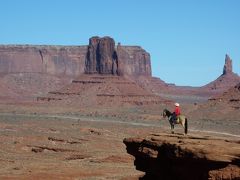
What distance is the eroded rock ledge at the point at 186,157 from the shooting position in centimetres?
1639

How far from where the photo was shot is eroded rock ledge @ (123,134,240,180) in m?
16.4

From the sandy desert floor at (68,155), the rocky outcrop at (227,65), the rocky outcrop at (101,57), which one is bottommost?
the sandy desert floor at (68,155)

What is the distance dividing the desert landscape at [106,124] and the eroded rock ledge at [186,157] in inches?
1.1

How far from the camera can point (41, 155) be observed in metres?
38.1

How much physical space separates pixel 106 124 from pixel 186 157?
57.0 m

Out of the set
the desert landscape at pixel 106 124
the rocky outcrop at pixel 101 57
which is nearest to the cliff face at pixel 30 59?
the desert landscape at pixel 106 124

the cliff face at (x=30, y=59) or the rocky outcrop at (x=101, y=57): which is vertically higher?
the cliff face at (x=30, y=59)

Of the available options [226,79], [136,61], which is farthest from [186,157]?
[136,61]

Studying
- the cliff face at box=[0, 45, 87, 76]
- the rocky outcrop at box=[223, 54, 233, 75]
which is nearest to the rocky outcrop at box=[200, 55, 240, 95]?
the rocky outcrop at box=[223, 54, 233, 75]

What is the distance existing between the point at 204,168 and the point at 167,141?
1.95 metres

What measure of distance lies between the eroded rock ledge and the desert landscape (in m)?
0.03

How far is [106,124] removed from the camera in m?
74.0

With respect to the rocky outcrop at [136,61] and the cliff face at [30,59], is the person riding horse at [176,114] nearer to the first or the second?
the rocky outcrop at [136,61]

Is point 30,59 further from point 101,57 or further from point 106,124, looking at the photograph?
point 106,124
